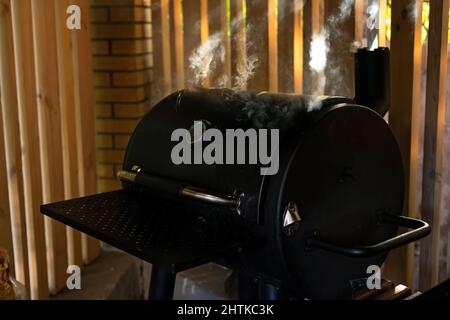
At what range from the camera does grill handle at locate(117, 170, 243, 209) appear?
1.33 meters

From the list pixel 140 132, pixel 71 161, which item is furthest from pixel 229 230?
pixel 71 161

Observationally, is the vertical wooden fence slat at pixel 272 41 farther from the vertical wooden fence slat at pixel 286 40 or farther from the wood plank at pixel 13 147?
the wood plank at pixel 13 147

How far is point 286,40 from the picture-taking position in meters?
1.95

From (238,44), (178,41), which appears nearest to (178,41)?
(178,41)

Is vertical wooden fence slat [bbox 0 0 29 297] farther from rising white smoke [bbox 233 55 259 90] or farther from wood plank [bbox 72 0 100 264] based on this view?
rising white smoke [bbox 233 55 259 90]

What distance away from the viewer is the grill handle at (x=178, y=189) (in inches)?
52.4

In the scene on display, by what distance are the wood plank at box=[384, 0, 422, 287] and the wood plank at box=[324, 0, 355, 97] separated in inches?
12.2

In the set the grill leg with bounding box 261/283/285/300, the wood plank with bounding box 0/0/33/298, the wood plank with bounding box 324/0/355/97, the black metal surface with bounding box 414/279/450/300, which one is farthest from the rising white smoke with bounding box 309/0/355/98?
the wood plank with bounding box 0/0/33/298

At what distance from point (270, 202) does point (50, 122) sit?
59.4 inches

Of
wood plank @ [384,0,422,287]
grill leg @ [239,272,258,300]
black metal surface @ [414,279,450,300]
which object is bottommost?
grill leg @ [239,272,258,300]

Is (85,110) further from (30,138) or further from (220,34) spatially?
(220,34)

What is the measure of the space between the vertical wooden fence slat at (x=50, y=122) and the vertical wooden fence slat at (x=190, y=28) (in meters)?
0.66
